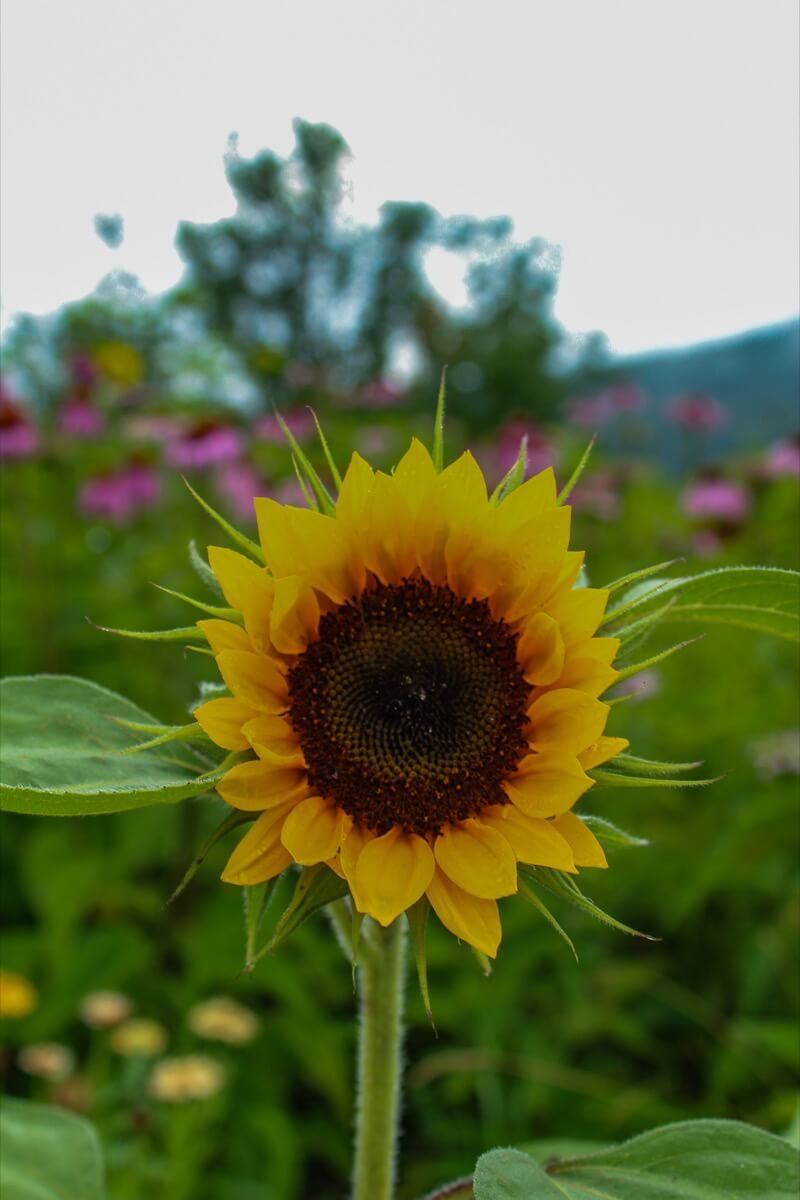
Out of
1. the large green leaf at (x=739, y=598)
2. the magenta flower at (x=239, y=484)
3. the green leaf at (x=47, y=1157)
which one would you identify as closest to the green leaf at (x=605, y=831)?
the large green leaf at (x=739, y=598)

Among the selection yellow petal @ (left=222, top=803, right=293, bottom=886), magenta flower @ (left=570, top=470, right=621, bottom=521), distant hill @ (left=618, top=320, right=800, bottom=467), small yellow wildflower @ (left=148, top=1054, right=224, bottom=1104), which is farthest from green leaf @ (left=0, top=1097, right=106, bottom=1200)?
distant hill @ (left=618, top=320, right=800, bottom=467)

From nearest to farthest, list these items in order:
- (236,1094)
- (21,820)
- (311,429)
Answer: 1. (236,1094)
2. (21,820)
3. (311,429)

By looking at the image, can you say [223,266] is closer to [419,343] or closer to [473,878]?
[419,343]

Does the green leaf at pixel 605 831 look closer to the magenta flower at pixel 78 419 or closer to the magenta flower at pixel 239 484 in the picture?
the magenta flower at pixel 239 484

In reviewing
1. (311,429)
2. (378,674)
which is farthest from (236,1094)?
(311,429)

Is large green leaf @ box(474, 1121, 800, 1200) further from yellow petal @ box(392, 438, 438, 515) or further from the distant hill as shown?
the distant hill

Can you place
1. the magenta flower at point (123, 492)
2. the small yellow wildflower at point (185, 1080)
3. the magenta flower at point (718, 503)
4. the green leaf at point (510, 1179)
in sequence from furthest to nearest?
1. the magenta flower at point (718, 503)
2. the magenta flower at point (123, 492)
3. the small yellow wildflower at point (185, 1080)
4. the green leaf at point (510, 1179)
